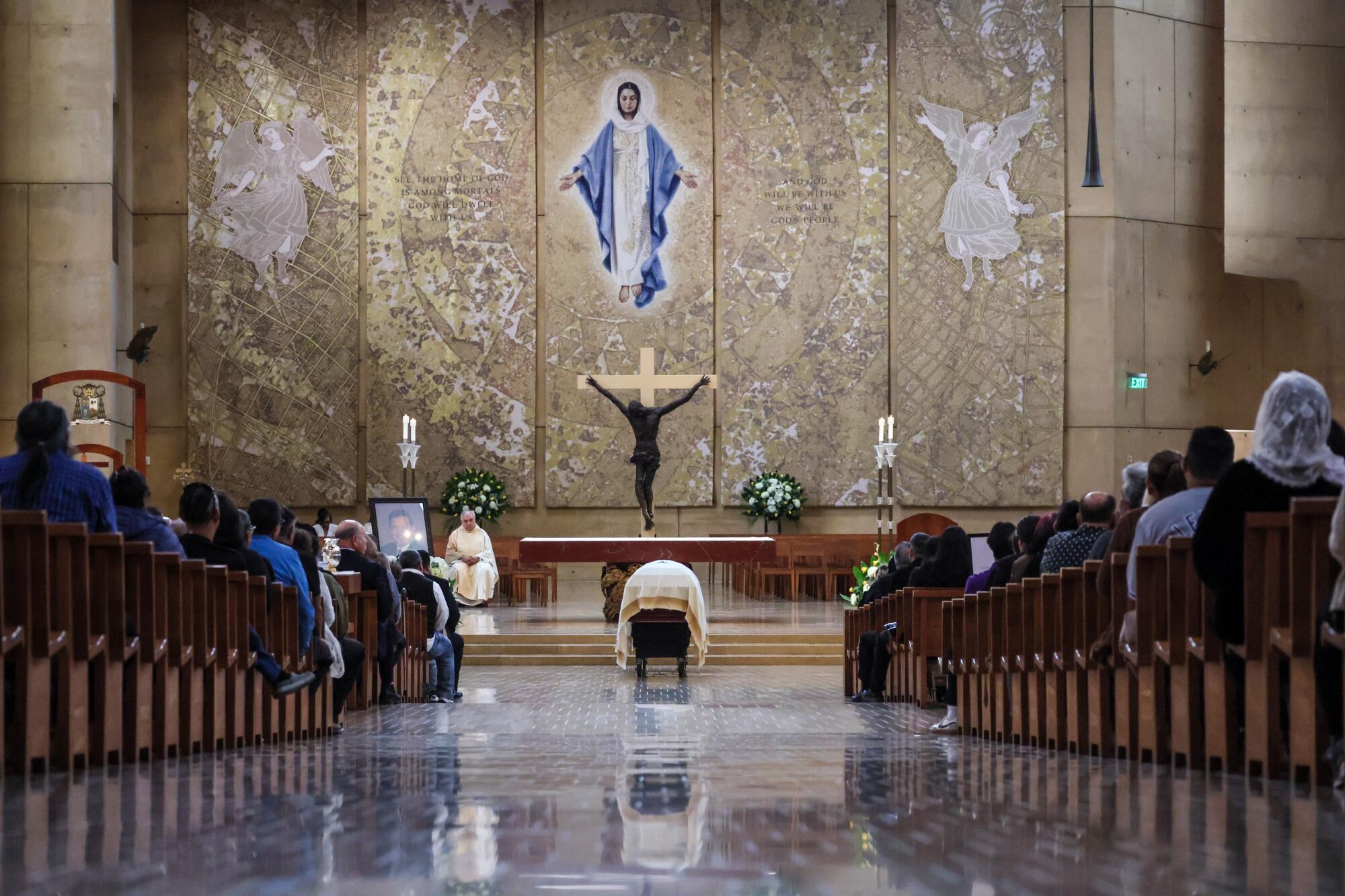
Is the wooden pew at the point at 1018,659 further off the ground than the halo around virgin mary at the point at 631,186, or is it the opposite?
the halo around virgin mary at the point at 631,186

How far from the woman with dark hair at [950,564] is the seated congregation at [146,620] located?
3056mm

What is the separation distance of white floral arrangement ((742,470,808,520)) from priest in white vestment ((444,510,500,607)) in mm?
3296

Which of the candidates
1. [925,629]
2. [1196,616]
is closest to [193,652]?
[1196,616]

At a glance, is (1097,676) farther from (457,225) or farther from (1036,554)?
(457,225)

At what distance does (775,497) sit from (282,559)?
11181mm

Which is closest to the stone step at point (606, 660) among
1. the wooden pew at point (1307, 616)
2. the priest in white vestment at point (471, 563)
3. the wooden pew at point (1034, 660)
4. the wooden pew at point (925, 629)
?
the priest in white vestment at point (471, 563)

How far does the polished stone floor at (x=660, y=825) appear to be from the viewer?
7.23 feet

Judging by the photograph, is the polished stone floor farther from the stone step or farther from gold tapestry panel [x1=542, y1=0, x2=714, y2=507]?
gold tapestry panel [x1=542, y1=0, x2=714, y2=507]

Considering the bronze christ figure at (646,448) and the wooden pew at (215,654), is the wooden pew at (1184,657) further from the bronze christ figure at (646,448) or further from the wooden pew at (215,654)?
the bronze christ figure at (646,448)

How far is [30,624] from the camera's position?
3.64 meters

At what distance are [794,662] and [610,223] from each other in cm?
736

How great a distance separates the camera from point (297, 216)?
56.0 ft

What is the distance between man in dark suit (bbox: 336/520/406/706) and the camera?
311 inches

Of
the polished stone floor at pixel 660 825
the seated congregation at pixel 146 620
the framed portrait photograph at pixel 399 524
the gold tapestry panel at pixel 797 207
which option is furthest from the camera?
the gold tapestry panel at pixel 797 207
